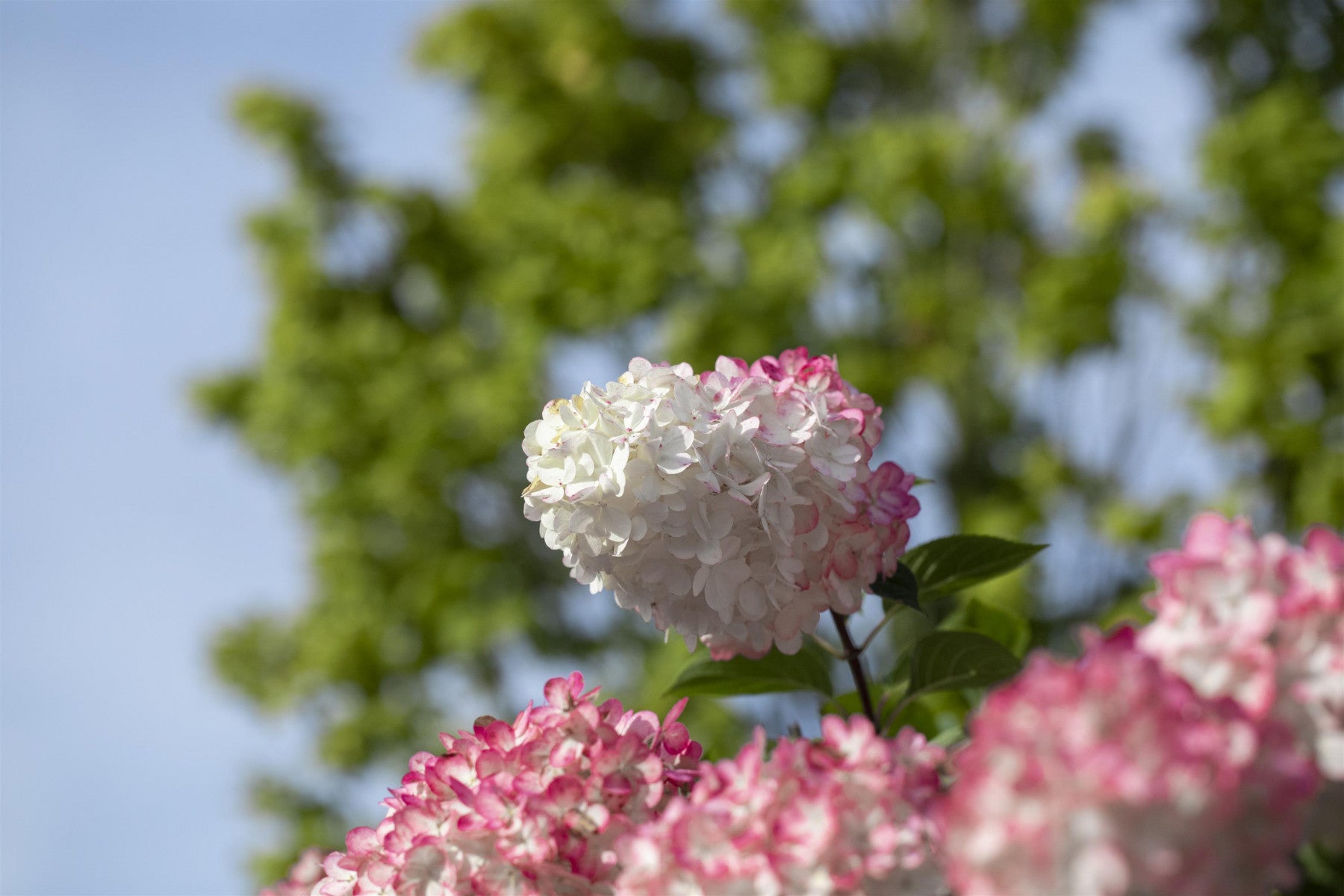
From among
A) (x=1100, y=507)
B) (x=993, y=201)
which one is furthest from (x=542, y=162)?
(x=1100, y=507)

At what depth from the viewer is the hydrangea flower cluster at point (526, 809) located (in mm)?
905

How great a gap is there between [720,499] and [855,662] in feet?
0.88

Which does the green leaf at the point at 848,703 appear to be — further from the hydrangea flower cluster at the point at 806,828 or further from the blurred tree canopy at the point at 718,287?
the blurred tree canopy at the point at 718,287

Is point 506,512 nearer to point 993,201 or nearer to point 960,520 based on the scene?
point 960,520

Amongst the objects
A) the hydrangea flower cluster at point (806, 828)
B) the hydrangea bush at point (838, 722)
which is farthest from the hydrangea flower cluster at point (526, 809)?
the hydrangea flower cluster at point (806, 828)

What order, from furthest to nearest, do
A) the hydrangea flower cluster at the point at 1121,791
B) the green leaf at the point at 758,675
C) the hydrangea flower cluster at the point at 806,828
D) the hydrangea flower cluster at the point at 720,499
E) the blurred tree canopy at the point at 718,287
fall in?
the blurred tree canopy at the point at 718,287 → the green leaf at the point at 758,675 → the hydrangea flower cluster at the point at 720,499 → the hydrangea flower cluster at the point at 806,828 → the hydrangea flower cluster at the point at 1121,791

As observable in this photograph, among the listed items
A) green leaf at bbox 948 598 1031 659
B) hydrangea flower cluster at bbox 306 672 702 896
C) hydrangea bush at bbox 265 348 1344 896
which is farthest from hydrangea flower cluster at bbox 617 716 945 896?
green leaf at bbox 948 598 1031 659

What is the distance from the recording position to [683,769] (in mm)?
1021

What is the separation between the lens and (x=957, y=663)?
4.02ft

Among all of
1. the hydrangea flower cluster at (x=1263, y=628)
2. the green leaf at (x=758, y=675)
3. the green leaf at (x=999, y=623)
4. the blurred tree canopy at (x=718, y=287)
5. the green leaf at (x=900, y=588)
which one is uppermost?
the blurred tree canopy at (x=718, y=287)

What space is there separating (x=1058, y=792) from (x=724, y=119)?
10.3 meters

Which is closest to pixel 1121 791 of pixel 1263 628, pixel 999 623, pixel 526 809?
pixel 1263 628

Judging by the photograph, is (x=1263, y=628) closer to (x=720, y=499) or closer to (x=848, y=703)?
(x=720, y=499)

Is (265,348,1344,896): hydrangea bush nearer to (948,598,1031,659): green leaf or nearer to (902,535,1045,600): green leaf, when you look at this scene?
(902,535,1045,600): green leaf
